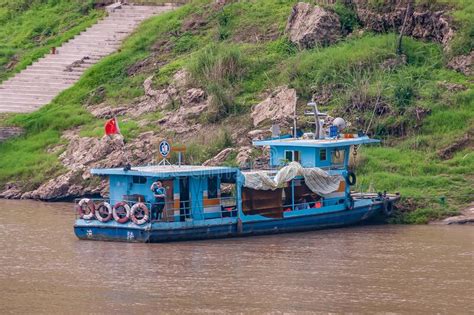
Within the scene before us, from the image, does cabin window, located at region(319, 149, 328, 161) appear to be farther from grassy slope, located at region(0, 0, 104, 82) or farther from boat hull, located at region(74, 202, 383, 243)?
grassy slope, located at region(0, 0, 104, 82)

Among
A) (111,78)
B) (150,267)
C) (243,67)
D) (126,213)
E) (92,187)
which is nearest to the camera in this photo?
(150,267)

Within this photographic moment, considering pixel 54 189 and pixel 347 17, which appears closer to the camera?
pixel 54 189

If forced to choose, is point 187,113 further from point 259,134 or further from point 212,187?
point 212,187

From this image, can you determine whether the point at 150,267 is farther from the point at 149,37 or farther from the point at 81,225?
the point at 149,37

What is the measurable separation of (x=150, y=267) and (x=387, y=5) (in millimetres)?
16316

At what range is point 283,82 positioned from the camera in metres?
37.5

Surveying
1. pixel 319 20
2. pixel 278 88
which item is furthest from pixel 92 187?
pixel 319 20

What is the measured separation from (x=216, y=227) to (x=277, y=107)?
7.92m

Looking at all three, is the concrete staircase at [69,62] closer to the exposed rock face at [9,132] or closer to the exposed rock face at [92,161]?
the exposed rock face at [9,132]

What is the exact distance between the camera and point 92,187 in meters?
35.5

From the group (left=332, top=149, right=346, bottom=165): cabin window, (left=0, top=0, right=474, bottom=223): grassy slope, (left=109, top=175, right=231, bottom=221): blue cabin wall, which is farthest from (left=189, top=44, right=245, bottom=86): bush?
(left=109, top=175, right=231, bottom=221): blue cabin wall

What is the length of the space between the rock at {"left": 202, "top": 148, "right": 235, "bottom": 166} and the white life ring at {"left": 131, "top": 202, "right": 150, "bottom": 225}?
6074 millimetres

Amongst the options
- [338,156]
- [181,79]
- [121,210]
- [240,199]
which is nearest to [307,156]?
[338,156]

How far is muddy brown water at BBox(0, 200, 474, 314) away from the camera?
22766 millimetres
